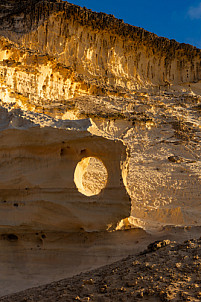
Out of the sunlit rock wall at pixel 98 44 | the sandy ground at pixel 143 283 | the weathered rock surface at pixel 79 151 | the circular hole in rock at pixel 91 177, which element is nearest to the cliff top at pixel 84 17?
the sunlit rock wall at pixel 98 44

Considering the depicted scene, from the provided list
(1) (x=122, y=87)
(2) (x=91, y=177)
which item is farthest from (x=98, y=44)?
(2) (x=91, y=177)

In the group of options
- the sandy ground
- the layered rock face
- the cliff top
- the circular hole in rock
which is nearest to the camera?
the sandy ground

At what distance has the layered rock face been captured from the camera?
34.0 ft

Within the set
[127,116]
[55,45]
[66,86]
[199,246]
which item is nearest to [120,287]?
[199,246]

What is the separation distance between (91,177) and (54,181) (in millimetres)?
4801

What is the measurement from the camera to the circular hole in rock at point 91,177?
6.02 metres

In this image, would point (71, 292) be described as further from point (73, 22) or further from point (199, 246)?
point (73, 22)

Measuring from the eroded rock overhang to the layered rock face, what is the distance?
0.25 m

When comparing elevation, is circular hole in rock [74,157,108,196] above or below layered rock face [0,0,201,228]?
below

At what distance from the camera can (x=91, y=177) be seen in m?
10.5

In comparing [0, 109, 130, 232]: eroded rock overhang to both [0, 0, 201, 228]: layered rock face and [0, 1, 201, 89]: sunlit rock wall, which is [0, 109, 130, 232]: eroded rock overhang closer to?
[0, 0, 201, 228]: layered rock face

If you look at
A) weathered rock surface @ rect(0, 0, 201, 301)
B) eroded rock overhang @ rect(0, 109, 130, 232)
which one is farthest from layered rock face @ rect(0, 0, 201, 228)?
eroded rock overhang @ rect(0, 109, 130, 232)

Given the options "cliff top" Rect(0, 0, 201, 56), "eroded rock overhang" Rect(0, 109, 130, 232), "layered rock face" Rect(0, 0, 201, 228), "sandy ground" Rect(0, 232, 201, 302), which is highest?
"cliff top" Rect(0, 0, 201, 56)

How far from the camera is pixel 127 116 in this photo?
19.2m
